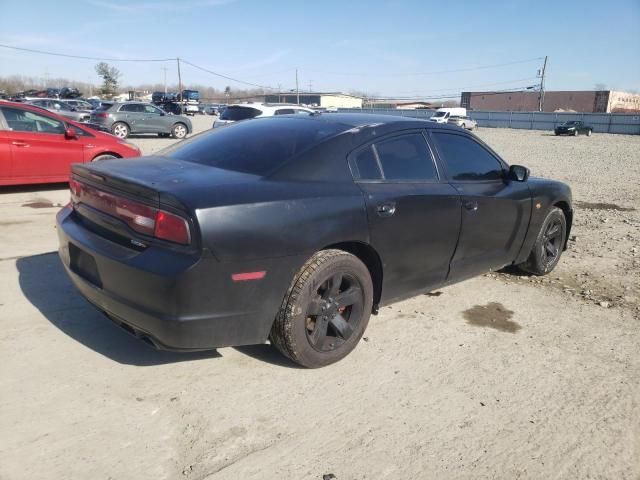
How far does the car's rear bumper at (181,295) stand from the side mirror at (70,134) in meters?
6.20

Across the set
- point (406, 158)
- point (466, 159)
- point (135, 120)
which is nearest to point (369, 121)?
point (406, 158)

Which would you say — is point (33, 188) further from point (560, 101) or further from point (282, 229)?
point (560, 101)

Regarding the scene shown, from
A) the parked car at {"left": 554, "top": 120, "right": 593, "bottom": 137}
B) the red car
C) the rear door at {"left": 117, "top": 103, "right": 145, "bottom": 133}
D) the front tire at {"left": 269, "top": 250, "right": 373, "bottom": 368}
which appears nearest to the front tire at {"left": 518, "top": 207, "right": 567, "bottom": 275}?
the front tire at {"left": 269, "top": 250, "right": 373, "bottom": 368}

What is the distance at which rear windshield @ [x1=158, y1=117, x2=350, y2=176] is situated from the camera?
3.29m

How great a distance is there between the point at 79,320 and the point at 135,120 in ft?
65.0

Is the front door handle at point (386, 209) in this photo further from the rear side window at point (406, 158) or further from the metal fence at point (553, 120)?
the metal fence at point (553, 120)

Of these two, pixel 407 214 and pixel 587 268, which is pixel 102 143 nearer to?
→ pixel 407 214

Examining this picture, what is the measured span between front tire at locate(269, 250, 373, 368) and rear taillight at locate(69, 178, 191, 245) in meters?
0.73

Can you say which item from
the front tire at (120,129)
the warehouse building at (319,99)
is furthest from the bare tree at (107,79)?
the front tire at (120,129)

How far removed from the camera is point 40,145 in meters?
8.10

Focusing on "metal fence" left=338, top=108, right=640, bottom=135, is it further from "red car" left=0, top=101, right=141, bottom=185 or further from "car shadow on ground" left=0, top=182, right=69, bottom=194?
"red car" left=0, top=101, right=141, bottom=185

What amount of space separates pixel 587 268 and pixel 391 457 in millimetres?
4115

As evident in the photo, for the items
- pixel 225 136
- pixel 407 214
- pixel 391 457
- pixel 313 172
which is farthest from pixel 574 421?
pixel 225 136

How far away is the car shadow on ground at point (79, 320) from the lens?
332cm
